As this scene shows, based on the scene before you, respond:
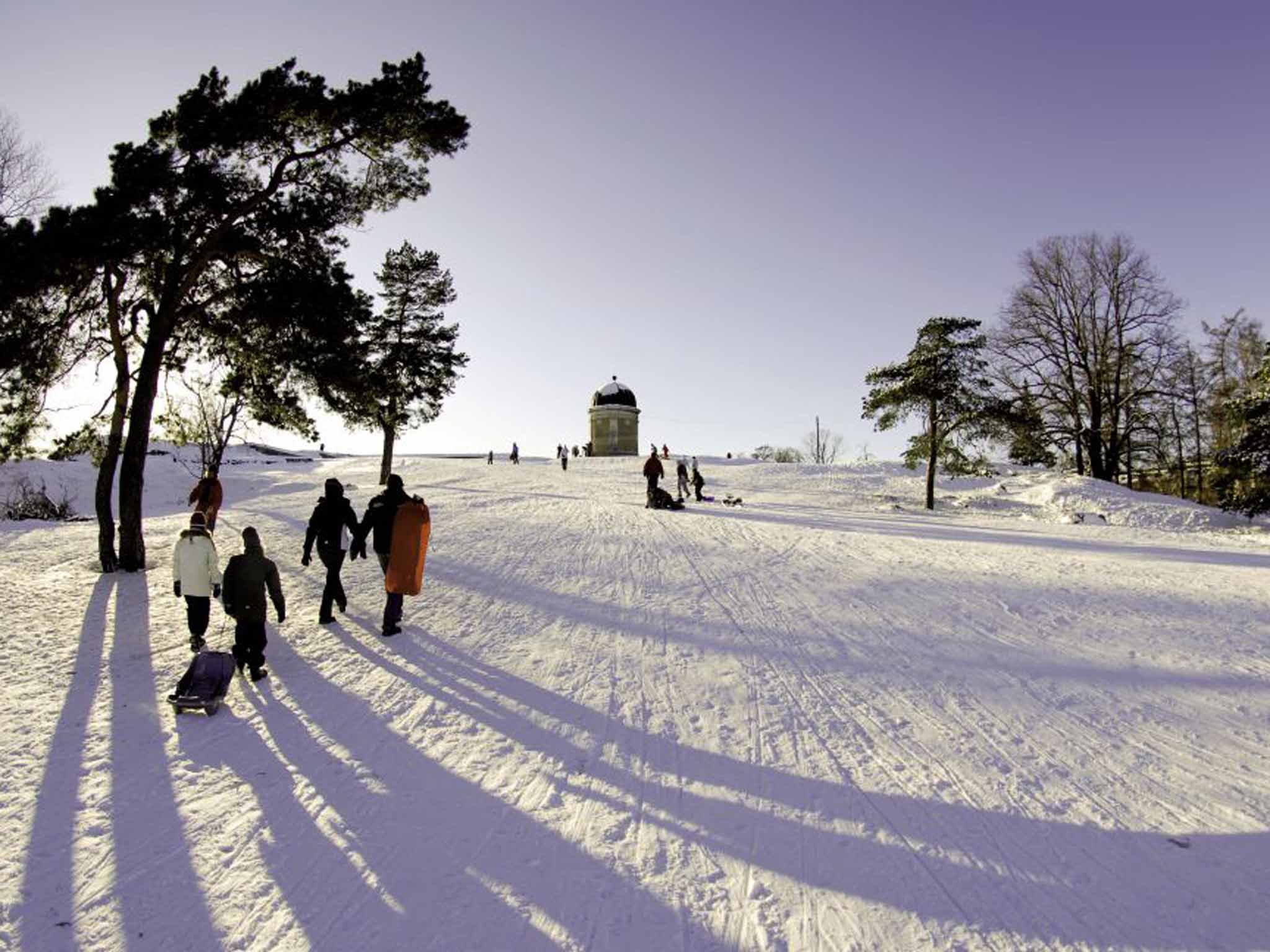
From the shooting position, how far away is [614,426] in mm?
55031

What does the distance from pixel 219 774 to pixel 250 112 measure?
36.4 ft

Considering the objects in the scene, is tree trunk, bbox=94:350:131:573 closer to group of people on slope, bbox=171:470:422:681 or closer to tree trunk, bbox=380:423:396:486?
group of people on slope, bbox=171:470:422:681

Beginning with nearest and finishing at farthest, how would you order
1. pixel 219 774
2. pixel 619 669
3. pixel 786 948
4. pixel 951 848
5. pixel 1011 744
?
pixel 786 948
pixel 951 848
pixel 219 774
pixel 1011 744
pixel 619 669

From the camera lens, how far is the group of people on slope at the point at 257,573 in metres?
6.41

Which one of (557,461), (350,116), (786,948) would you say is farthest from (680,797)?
(557,461)

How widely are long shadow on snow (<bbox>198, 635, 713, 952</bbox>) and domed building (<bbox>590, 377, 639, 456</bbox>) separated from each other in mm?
50212

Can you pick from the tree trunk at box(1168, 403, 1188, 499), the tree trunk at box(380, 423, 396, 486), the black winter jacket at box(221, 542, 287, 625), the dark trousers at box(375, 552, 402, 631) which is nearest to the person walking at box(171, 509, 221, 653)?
the black winter jacket at box(221, 542, 287, 625)

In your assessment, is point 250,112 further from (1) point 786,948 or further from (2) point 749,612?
(1) point 786,948

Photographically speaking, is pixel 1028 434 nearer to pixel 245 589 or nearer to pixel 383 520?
pixel 383 520

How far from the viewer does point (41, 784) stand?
4395 millimetres

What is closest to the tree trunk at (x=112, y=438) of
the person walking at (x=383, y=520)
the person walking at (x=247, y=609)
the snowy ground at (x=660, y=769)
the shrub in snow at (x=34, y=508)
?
the snowy ground at (x=660, y=769)

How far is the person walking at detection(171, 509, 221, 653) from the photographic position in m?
6.99

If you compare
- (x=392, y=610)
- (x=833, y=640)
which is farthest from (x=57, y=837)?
(x=833, y=640)

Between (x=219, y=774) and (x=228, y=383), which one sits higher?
(x=228, y=383)
